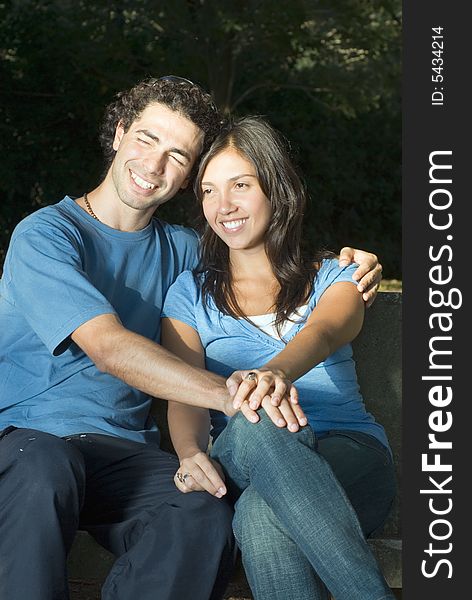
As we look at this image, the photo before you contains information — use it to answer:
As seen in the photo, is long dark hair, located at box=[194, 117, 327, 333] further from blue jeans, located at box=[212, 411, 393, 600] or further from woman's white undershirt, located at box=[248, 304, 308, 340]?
blue jeans, located at box=[212, 411, 393, 600]

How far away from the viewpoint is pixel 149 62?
10.9 metres

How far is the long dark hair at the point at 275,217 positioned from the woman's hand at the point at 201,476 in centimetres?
61

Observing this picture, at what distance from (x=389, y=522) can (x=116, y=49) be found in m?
7.84

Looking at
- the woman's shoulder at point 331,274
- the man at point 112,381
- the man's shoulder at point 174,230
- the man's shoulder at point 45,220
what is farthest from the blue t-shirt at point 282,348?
the man's shoulder at point 45,220

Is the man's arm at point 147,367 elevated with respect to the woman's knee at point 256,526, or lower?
elevated

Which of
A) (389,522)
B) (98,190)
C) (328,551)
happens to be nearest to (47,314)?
(98,190)

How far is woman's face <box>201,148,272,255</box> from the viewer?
3.46 m

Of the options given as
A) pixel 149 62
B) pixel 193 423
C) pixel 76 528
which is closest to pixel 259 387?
pixel 193 423

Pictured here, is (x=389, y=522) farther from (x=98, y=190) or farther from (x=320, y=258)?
(x=98, y=190)

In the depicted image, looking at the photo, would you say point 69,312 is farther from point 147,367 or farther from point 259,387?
point 259,387

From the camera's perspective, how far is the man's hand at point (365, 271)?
3461 mm

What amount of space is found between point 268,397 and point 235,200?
0.85 meters

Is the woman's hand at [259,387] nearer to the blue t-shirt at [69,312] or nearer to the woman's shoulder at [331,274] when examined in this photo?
the blue t-shirt at [69,312]

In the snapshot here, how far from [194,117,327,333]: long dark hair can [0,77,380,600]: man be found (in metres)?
0.14
